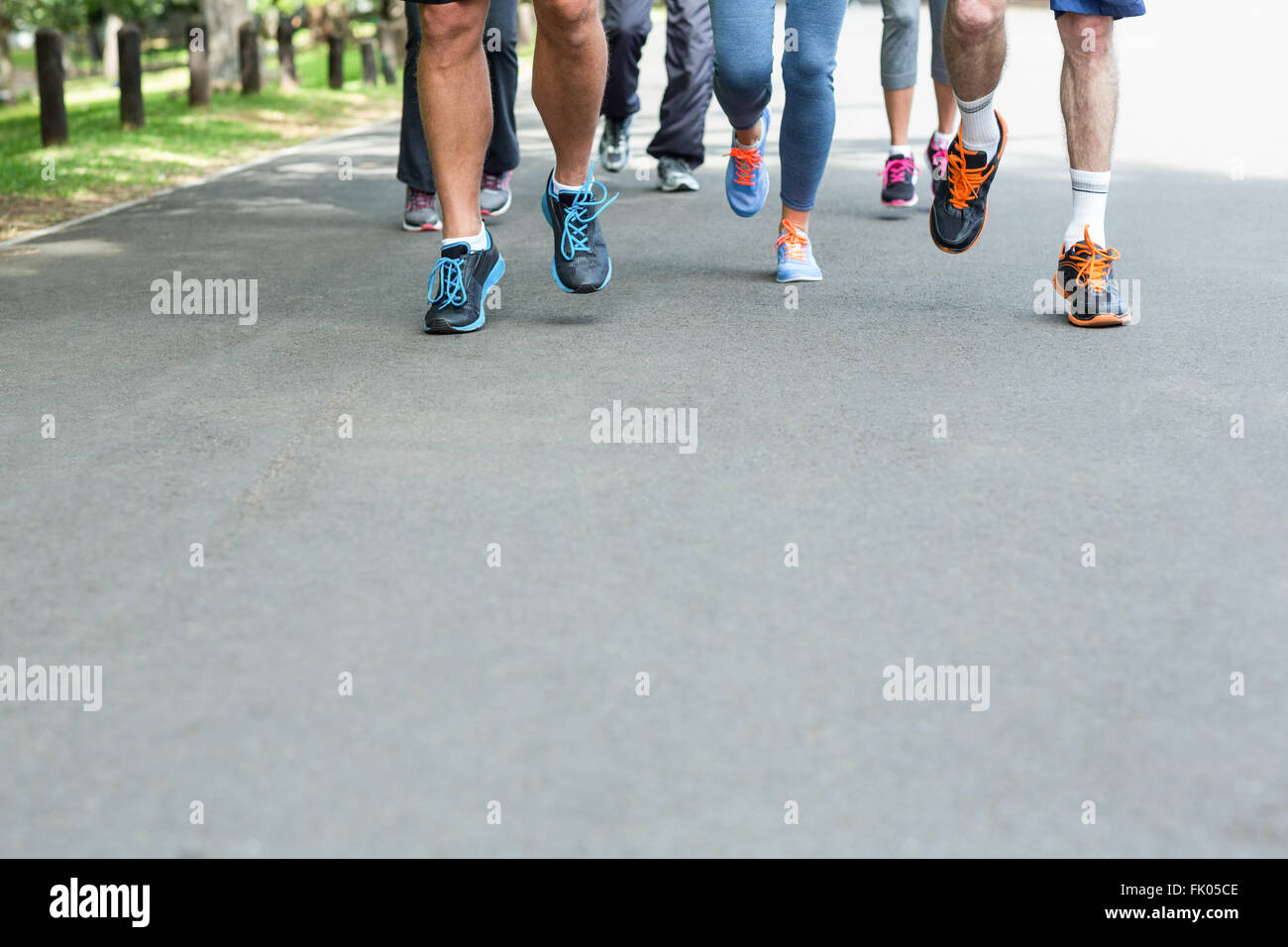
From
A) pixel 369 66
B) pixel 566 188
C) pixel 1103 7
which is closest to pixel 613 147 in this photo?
pixel 566 188

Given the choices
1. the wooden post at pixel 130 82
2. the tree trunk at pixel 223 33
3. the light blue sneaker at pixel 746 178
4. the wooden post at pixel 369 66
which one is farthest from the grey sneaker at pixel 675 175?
the wooden post at pixel 369 66

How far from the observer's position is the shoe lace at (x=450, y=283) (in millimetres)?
4672

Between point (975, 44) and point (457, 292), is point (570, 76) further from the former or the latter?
point (975, 44)

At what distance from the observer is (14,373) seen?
4.26m

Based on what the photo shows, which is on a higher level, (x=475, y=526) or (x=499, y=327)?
(x=475, y=526)

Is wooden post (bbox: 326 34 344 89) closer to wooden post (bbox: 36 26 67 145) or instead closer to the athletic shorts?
wooden post (bbox: 36 26 67 145)

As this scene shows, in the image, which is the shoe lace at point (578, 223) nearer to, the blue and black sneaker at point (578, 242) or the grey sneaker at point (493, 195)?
the blue and black sneaker at point (578, 242)

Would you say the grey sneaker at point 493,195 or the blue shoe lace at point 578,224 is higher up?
the blue shoe lace at point 578,224

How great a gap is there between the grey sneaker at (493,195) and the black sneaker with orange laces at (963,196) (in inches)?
105

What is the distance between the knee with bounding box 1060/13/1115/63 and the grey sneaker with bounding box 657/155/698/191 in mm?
3353
